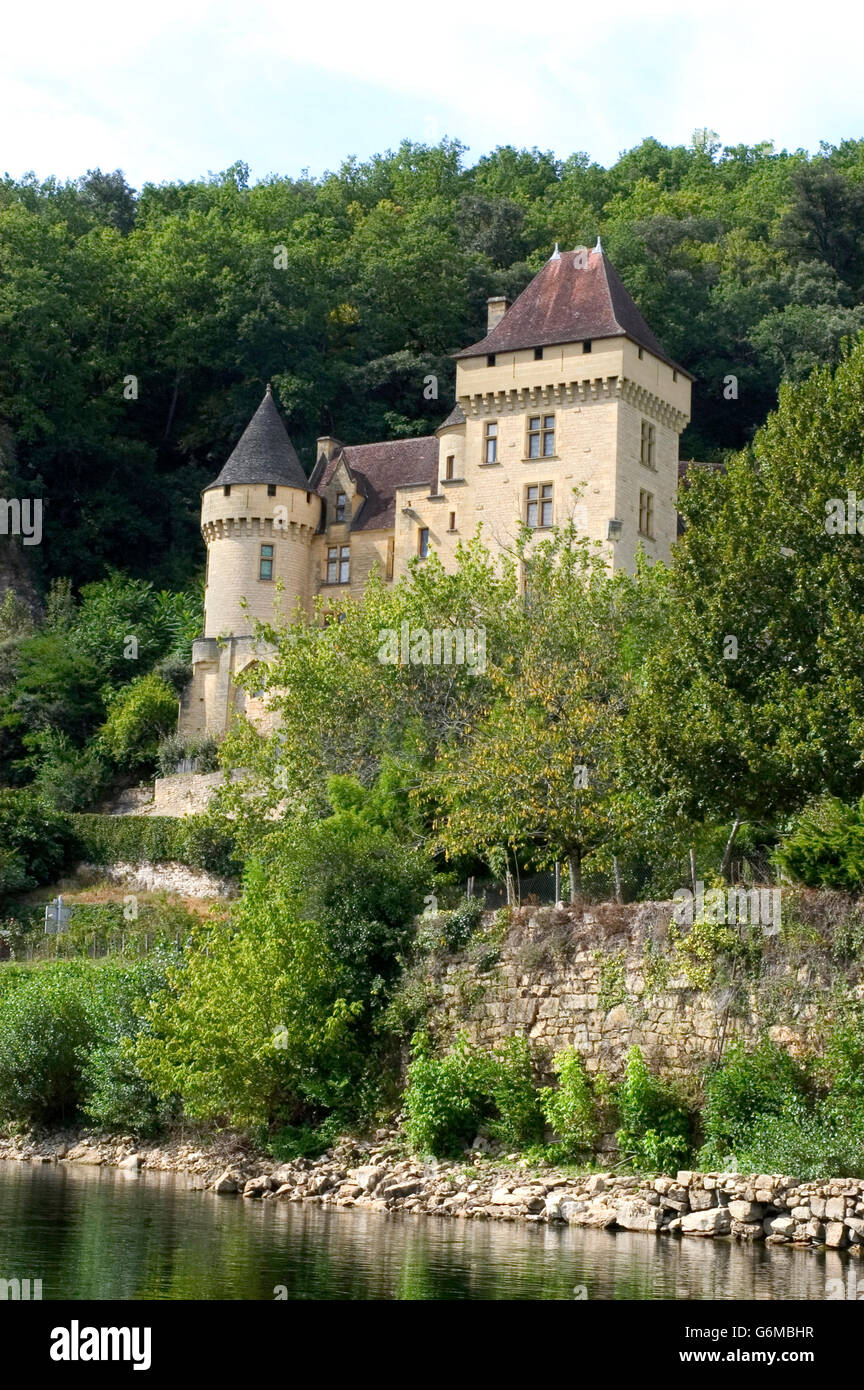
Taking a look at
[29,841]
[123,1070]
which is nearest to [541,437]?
[29,841]

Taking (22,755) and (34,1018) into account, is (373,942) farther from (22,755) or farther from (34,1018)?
(22,755)

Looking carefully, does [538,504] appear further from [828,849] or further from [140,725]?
[828,849]

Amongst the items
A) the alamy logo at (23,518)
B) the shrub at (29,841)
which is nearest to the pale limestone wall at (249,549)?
the shrub at (29,841)

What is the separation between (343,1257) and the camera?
70.0ft

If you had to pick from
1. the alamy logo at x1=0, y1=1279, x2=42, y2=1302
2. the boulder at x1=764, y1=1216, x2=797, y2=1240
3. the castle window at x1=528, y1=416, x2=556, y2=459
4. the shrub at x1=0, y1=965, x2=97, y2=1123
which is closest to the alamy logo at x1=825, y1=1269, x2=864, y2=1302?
the boulder at x1=764, y1=1216, x2=797, y2=1240

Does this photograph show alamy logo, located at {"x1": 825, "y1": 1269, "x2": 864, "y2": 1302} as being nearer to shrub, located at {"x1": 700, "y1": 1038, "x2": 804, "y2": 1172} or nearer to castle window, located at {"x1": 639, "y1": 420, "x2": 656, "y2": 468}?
shrub, located at {"x1": 700, "y1": 1038, "x2": 804, "y2": 1172}

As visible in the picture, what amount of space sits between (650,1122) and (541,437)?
3290 cm

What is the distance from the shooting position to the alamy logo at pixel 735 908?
92.1ft

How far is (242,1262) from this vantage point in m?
20.6

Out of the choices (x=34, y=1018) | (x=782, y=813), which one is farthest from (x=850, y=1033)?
(x=34, y=1018)

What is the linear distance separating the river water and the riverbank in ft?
2.32

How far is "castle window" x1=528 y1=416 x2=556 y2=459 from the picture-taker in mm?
57156
